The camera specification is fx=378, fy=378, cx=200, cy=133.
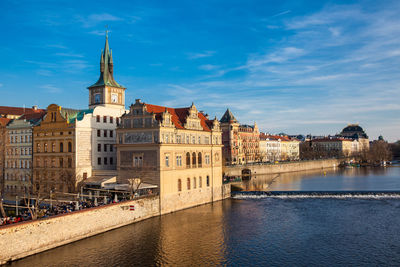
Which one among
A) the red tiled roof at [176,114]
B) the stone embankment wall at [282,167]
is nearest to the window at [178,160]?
the red tiled roof at [176,114]

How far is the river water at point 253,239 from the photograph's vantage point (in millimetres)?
37594

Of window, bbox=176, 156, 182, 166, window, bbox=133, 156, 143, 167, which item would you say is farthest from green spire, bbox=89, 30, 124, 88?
window, bbox=176, 156, 182, 166

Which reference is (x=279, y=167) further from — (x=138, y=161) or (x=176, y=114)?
(x=138, y=161)

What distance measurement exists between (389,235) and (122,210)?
1325 inches

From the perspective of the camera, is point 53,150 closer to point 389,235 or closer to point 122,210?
point 122,210

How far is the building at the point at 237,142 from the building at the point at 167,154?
2817 inches

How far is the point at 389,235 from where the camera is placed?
45312 mm

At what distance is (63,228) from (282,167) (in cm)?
11514

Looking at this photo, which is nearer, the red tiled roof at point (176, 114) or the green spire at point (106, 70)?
the red tiled roof at point (176, 114)

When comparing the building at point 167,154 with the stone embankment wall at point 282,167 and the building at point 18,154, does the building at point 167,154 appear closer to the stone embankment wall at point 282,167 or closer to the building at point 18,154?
the building at point 18,154

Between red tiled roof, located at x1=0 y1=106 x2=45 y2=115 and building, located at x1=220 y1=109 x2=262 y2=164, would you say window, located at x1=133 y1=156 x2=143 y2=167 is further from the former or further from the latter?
building, located at x1=220 y1=109 x2=262 y2=164

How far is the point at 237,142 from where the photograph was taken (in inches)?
6275

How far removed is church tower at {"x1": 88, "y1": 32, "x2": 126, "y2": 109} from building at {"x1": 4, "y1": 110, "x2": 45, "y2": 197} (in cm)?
1254

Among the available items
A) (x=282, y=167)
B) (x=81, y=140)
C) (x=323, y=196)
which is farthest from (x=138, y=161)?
(x=282, y=167)
